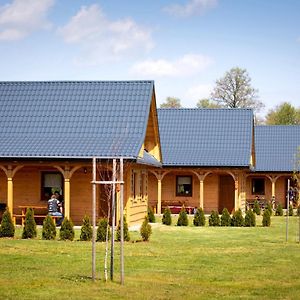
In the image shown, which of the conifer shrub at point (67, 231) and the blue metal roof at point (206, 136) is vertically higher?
the blue metal roof at point (206, 136)

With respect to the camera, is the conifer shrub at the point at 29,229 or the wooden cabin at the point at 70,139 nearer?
the conifer shrub at the point at 29,229

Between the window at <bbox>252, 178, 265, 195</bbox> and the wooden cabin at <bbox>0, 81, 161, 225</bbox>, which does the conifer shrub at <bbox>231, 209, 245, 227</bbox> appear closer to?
the wooden cabin at <bbox>0, 81, 161, 225</bbox>

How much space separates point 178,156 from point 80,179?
12680 mm

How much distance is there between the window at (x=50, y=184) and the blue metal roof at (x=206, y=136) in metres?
11.6

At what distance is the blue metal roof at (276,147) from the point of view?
51.4 meters

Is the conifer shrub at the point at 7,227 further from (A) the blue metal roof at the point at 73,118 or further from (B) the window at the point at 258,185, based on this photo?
(B) the window at the point at 258,185

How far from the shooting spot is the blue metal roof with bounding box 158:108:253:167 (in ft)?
142

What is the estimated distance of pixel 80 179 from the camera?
32.2 meters

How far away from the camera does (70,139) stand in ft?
104

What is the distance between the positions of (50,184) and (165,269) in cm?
1583

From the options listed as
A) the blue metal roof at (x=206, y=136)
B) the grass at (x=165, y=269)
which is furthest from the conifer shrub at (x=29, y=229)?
the blue metal roof at (x=206, y=136)

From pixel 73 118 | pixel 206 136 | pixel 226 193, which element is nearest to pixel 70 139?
pixel 73 118

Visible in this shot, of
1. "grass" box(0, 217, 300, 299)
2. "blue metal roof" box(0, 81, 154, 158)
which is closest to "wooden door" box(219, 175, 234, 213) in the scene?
"blue metal roof" box(0, 81, 154, 158)

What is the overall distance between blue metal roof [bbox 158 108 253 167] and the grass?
16.6m
